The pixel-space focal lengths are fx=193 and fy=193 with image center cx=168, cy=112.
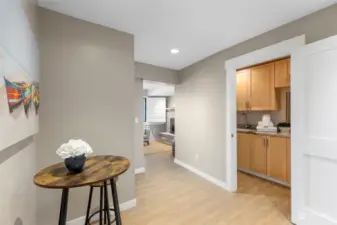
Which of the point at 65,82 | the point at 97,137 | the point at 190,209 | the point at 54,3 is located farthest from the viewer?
the point at 190,209

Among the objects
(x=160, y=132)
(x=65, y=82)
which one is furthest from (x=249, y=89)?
(x=160, y=132)

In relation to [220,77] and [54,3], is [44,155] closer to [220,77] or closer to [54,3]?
[54,3]

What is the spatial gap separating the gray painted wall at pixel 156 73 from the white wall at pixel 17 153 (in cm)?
231

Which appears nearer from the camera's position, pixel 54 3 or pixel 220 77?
pixel 54 3

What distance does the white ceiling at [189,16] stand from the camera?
6.05 ft

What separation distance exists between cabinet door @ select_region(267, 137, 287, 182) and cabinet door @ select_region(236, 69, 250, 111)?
37.7 inches

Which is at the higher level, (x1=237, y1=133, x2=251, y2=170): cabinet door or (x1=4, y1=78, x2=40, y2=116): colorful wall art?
(x1=4, y1=78, x2=40, y2=116): colorful wall art

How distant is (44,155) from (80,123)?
464mm

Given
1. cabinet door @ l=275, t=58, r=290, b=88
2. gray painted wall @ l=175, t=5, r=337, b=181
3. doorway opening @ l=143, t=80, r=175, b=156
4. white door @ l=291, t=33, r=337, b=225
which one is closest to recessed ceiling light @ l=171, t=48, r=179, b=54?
gray painted wall @ l=175, t=5, r=337, b=181

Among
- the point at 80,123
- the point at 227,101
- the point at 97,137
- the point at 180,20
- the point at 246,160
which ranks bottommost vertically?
the point at 246,160

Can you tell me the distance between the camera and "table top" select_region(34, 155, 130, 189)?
120 centimetres

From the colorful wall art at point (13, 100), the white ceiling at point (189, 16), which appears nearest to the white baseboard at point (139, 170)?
the white ceiling at point (189, 16)

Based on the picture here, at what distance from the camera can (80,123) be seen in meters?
2.17

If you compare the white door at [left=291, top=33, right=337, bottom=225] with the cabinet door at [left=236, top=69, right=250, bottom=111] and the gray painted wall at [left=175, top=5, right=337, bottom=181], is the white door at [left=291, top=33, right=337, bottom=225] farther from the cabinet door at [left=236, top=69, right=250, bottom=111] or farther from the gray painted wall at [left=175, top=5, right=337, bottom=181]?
the cabinet door at [left=236, top=69, right=250, bottom=111]
